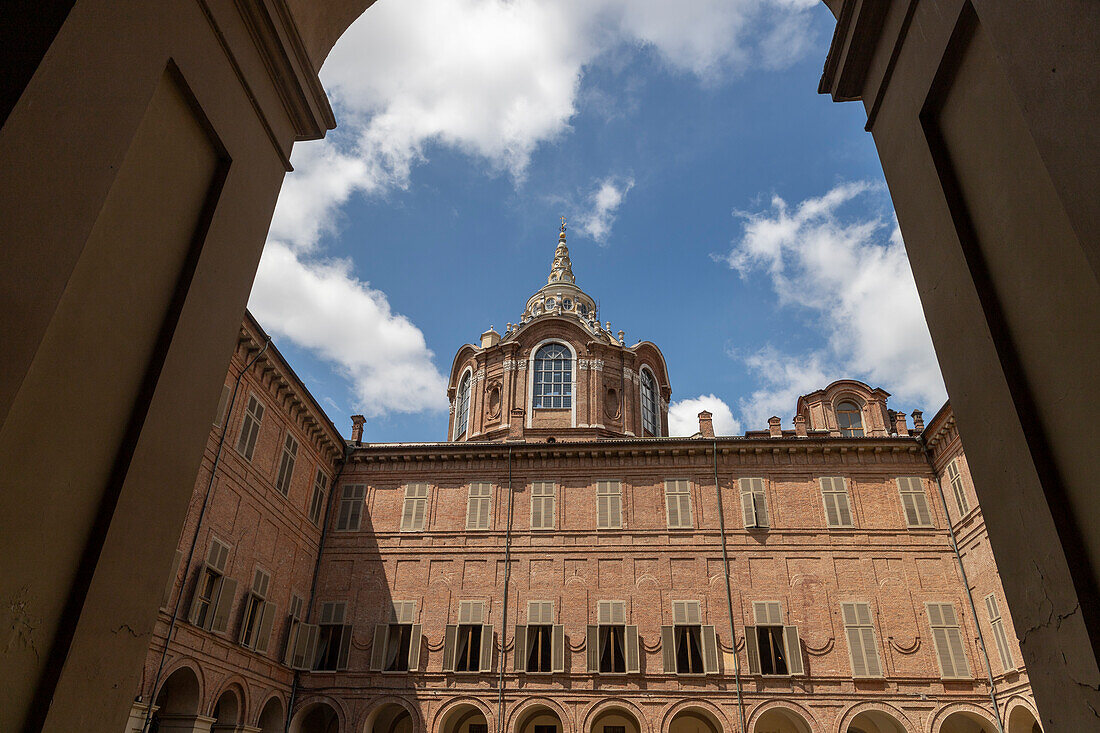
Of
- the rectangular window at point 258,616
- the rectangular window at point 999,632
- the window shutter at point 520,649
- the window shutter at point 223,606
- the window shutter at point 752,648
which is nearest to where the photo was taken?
the window shutter at point 223,606

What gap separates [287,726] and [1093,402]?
23847 mm

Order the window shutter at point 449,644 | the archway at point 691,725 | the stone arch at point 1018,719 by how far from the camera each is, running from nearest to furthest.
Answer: the stone arch at point 1018,719 → the window shutter at point 449,644 → the archway at point 691,725

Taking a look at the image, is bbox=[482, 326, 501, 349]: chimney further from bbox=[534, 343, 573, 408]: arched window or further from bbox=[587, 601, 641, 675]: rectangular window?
bbox=[587, 601, 641, 675]: rectangular window

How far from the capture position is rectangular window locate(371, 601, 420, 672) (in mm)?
23094

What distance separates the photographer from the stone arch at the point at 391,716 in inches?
885

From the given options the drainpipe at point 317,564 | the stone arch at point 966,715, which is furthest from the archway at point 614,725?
the drainpipe at point 317,564

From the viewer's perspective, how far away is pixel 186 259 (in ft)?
15.0

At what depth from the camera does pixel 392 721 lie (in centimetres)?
2542

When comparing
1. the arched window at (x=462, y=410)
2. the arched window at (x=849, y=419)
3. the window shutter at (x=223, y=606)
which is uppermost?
the arched window at (x=462, y=410)

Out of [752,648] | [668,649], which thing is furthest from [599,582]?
[752,648]

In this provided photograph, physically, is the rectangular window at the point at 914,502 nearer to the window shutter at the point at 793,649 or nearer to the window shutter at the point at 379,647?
the window shutter at the point at 793,649

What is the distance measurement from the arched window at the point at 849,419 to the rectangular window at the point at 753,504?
4845 mm

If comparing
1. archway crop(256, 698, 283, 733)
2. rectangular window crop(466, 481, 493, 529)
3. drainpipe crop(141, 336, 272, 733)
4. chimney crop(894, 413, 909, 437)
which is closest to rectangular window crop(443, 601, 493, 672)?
rectangular window crop(466, 481, 493, 529)

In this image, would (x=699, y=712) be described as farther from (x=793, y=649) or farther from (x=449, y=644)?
(x=449, y=644)
